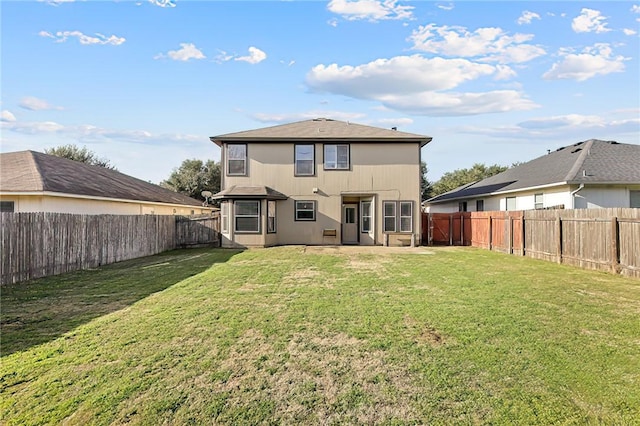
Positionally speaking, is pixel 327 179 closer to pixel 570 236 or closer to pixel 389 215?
pixel 389 215

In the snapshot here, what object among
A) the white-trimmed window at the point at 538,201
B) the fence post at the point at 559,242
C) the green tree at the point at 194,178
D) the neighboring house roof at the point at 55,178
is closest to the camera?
the fence post at the point at 559,242

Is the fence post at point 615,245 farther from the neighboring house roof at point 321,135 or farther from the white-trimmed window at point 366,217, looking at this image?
the white-trimmed window at point 366,217

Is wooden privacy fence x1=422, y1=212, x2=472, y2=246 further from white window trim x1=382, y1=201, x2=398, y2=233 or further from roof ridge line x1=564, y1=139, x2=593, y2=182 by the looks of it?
roof ridge line x1=564, y1=139, x2=593, y2=182

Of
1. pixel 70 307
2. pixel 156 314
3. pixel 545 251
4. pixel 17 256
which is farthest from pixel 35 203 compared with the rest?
pixel 545 251

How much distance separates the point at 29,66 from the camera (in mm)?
12406

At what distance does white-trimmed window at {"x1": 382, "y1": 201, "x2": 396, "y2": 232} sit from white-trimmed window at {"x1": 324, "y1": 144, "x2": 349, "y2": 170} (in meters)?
2.95

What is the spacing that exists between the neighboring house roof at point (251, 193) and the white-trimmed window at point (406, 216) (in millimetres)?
6160

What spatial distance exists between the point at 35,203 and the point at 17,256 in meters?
6.40

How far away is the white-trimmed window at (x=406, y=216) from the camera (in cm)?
1806

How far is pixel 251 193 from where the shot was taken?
55.2 feet

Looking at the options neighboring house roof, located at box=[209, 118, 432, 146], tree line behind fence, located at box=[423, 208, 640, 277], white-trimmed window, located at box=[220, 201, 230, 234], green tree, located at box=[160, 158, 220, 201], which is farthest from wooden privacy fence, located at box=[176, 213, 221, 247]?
green tree, located at box=[160, 158, 220, 201]

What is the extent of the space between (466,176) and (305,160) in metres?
35.6

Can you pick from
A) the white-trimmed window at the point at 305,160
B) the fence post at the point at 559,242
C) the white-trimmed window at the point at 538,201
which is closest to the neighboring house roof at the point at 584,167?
the white-trimmed window at the point at 538,201

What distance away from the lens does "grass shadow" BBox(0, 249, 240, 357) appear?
4848mm
